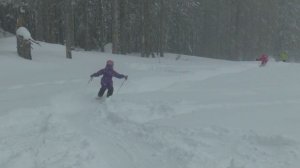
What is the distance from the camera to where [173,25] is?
185ft

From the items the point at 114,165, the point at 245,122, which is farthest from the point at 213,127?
the point at 114,165

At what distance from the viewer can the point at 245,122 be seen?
10453 millimetres

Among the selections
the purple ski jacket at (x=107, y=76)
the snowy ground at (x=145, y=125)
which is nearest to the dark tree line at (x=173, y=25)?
the snowy ground at (x=145, y=125)

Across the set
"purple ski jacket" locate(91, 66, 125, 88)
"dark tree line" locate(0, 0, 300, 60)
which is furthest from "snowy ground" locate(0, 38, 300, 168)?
"dark tree line" locate(0, 0, 300, 60)

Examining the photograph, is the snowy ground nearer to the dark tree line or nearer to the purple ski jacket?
the purple ski jacket

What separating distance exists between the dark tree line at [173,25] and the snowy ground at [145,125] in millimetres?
15367

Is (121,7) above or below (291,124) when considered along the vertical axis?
above

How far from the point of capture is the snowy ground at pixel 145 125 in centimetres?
833

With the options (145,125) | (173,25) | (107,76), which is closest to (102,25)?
(173,25)

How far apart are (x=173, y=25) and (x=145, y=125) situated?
46498mm

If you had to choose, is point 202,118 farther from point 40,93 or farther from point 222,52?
point 222,52

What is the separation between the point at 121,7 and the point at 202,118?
99.0 ft

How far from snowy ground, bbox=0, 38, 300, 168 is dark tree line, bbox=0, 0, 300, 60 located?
15367 mm

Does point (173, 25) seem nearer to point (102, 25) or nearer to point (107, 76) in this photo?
point (102, 25)
